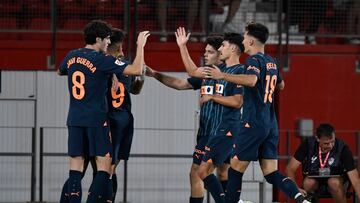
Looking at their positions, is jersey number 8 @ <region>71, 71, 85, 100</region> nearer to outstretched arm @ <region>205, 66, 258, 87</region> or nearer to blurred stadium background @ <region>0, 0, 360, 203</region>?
outstretched arm @ <region>205, 66, 258, 87</region>

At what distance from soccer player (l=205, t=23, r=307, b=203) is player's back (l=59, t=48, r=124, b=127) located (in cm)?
153

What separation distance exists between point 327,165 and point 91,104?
451 cm

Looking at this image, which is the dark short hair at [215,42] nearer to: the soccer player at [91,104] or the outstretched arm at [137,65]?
the soccer player at [91,104]

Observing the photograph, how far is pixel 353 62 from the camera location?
57.3ft

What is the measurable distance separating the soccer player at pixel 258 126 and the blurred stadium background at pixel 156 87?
176 inches

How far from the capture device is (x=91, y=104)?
11.7 metres

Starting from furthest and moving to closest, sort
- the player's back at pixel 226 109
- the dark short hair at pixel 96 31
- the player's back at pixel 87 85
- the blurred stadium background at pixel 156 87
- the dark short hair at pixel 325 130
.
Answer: the blurred stadium background at pixel 156 87, the dark short hair at pixel 325 130, the player's back at pixel 226 109, the dark short hair at pixel 96 31, the player's back at pixel 87 85

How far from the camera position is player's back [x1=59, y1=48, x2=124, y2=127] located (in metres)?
11.7

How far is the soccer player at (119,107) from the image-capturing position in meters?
12.5

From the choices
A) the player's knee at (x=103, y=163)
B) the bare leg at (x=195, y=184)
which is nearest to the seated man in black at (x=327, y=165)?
the bare leg at (x=195, y=184)

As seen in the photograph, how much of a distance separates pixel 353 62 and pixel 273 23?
144cm

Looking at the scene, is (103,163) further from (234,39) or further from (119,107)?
(234,39)

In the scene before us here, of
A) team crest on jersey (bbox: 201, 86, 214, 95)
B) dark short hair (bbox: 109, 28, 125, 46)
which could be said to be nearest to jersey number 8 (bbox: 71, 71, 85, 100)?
dark short hair (bbox: 109, 28, 125, 46)

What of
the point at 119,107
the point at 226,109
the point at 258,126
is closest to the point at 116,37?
the point at 119,107
